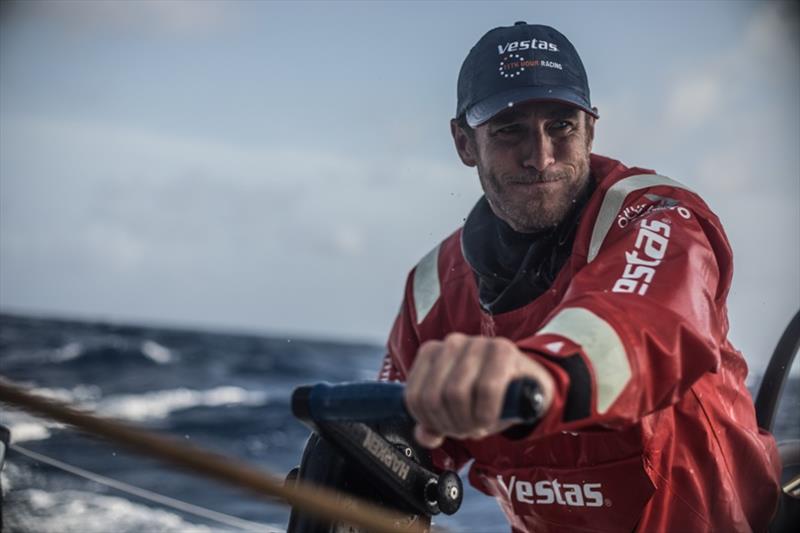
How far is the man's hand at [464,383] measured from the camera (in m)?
1.23

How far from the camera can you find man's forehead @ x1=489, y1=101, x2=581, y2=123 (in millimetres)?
2203

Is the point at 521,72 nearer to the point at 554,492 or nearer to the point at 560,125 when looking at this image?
the point at 560,125

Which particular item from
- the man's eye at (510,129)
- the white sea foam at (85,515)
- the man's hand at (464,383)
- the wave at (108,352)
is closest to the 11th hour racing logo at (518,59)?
the man's eye at (510,129)

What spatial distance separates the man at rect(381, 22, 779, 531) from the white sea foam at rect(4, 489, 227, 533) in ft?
3.07

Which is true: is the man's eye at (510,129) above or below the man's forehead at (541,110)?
below

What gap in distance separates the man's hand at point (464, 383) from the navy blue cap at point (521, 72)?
1035 millimetres

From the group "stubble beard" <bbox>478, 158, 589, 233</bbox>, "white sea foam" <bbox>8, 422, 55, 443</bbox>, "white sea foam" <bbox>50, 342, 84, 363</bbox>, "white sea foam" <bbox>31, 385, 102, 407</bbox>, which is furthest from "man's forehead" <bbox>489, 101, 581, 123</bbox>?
"white sea foam" <bbox>50, 342, 84, 363</bbox>

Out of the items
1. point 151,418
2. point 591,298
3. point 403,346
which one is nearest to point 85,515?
point 403,346

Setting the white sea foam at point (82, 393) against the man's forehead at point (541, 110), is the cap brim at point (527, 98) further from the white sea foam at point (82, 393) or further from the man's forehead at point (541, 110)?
the white sea foam at point (82, 393)

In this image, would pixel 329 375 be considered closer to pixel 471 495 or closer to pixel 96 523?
pixel 471 495

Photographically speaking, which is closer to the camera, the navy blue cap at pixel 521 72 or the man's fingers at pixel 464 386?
the man's fingers at pixel 464 386

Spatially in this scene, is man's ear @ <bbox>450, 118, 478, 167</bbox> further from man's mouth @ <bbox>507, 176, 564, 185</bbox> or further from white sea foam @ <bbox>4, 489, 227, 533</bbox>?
white sea foam @ <bbox>4, 489, 227, 533</bbox>

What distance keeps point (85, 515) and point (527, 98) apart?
1990 millimetres

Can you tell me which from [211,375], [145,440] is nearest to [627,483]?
[145,440]
